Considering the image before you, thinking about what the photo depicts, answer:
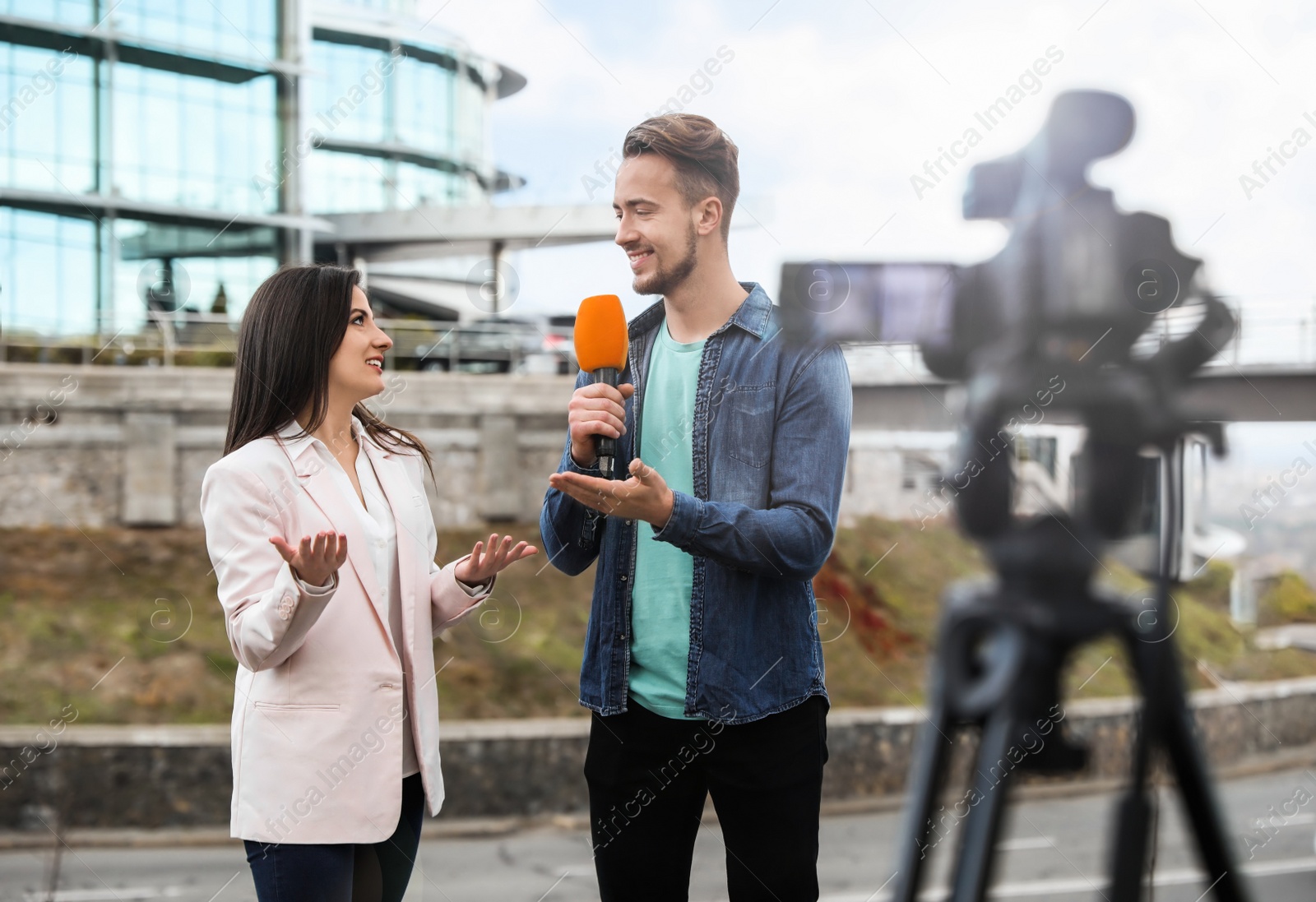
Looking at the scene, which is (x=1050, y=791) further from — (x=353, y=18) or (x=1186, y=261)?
(x=353, y=18)

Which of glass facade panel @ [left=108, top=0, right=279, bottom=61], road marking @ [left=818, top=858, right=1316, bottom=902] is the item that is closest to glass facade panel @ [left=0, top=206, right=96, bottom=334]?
glass facade panel @ [left=108, top=0, right=279, bottom=61]

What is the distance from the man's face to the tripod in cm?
116

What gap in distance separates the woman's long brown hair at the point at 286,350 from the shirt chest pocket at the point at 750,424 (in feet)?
2.51

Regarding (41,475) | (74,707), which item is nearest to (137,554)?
(41,475)

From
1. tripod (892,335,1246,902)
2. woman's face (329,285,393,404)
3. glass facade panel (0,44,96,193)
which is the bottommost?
tripod (892,335,1246,902)

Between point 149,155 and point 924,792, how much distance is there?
2273 cm

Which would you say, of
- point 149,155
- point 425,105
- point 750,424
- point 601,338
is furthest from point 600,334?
point 425,105

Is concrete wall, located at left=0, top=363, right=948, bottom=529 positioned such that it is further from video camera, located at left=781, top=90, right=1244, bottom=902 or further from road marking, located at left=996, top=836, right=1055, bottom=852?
video camera, located at left=781, top=90, right=1244, bottom=902

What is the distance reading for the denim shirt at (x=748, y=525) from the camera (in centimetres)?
176

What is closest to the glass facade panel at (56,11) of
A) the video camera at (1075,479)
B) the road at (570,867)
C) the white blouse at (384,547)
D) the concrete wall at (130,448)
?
the concrete wall at (130,448)

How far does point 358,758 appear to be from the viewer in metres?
1.87

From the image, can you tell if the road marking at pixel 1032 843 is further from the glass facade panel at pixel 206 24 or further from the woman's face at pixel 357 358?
the glass facade panel at pixel 206 24

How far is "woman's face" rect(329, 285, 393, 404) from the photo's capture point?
6.55 feet

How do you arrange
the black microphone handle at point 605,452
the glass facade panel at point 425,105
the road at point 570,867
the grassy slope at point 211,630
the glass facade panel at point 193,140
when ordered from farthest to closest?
the glass facade panel at point 425,105
the glass facade panel at point 193,140
the grassy slope at point 211,630
the road at point 570,867
the black microphone handle at point 605,452
